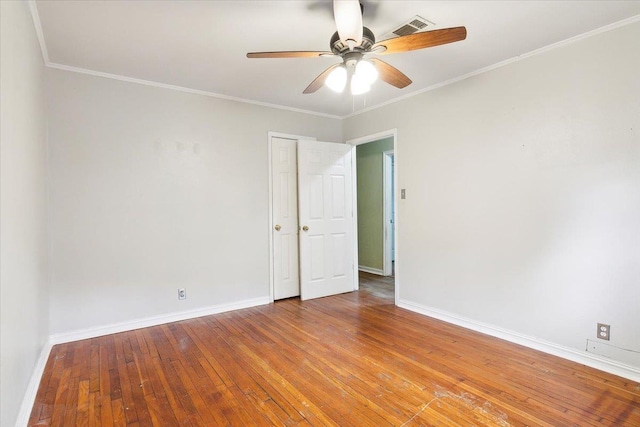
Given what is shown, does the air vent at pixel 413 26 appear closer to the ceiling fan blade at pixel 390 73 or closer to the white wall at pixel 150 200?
the ceiling fan blade at pixel 390 73

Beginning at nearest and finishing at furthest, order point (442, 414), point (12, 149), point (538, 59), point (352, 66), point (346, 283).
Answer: point (12, 149)
point (442, 414)
point (352, 66)
point (538, 59)
point (346, 283)

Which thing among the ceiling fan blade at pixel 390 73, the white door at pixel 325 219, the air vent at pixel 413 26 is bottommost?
the white door at pixel 325 219

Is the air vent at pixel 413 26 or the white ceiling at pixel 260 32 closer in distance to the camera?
the white ceiling at pixel 260 32

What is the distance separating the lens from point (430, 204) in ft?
11.9

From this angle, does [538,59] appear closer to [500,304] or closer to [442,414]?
[500,304]

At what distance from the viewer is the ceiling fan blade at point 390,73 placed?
7.26 ft

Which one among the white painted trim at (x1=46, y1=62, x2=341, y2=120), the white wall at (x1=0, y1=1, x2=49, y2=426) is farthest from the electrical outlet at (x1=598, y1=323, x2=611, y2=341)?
the white painted trim at (x1=46, y1=62, x2=341, y2=120)

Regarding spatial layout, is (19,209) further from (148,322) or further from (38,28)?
(148,322)

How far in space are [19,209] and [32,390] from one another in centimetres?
121

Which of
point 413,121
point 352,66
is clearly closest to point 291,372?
point 352,66

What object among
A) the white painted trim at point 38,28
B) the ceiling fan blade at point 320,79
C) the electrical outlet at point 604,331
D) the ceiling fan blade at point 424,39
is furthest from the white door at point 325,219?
the electrical outlet at point 604,331

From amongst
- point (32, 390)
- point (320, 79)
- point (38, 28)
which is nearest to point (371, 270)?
point (320, 79)

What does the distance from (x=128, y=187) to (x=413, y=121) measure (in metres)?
3.13

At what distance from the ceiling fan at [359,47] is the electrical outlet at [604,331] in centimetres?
230
